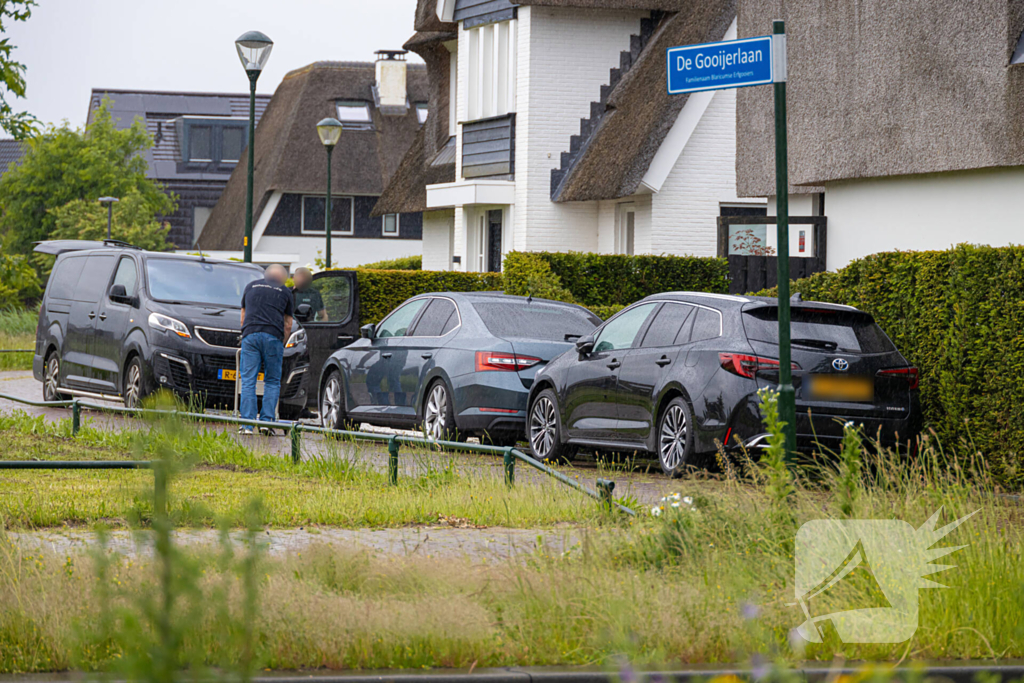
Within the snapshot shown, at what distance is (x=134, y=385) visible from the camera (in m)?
16.8

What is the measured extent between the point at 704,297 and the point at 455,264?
799 inches

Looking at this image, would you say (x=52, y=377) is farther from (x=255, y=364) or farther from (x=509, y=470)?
(x=509, y=470)

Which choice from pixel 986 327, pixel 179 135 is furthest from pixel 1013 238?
pixel 179 135

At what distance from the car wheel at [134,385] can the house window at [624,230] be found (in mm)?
12765

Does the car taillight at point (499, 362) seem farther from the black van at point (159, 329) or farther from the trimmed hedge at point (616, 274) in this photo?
the trimmed hedge at point (616, 274)

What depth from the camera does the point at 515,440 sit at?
1434 centimetres

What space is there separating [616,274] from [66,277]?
326 inches

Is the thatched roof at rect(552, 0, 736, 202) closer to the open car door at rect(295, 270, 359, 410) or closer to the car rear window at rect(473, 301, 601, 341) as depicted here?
the open car door at rect(295, 270, 359, 410)

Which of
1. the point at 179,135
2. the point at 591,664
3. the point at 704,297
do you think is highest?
the point at 179,135

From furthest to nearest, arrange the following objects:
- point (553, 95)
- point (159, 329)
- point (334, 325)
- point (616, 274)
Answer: point (553, 95) < point (616, 274) < point (334, 325) < point (159, 329)

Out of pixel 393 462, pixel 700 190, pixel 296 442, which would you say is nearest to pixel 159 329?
pixel 296 442

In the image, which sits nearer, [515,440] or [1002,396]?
[1002,396]

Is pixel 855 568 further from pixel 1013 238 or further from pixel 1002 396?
pixel 1013 238

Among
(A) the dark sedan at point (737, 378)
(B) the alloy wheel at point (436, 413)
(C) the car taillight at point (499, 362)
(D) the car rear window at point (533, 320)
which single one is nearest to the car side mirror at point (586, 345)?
(A) the dark sedan at point (737, 378)
